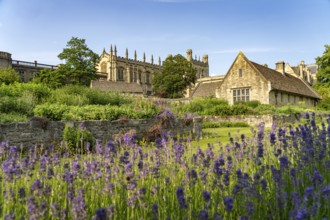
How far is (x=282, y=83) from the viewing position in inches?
1378

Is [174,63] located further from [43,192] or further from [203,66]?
[43,192]

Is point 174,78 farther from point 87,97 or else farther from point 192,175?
point 192,175

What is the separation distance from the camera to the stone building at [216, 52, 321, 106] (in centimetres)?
3185

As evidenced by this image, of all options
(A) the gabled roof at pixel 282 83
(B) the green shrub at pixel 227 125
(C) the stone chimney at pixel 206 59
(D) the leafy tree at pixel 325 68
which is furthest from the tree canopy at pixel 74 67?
(C) the stone chimney at pixel 206 59

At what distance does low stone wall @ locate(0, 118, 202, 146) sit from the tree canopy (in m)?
35.1

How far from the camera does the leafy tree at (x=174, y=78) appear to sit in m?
56.1

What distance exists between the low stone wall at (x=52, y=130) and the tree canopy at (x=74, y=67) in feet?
115

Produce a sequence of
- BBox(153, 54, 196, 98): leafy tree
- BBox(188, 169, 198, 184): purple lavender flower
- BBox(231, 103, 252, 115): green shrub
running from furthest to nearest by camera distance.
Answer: BBox(153, 54, 196, 98): leafy tree → BBox(231, 103, 252, 115): green shrub → BBox(188, 169, 198, 184): purple lavender flower

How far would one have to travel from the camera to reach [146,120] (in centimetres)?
1359

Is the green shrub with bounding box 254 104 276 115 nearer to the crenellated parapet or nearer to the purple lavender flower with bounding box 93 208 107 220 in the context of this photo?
the purple lavender flower with bounding box 93 208 107 220

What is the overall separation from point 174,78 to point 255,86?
A: 80.4 ft

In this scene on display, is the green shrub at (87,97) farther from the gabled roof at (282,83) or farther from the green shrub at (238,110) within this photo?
the gabled roof at (282,83)

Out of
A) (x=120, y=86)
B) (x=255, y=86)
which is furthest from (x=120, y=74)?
(x=255, y=86)

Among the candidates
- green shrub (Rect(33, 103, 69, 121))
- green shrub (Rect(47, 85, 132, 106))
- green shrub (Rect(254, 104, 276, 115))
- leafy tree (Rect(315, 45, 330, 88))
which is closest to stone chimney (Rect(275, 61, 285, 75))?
leafy tree (Rect(315, 45, 330, 88))
